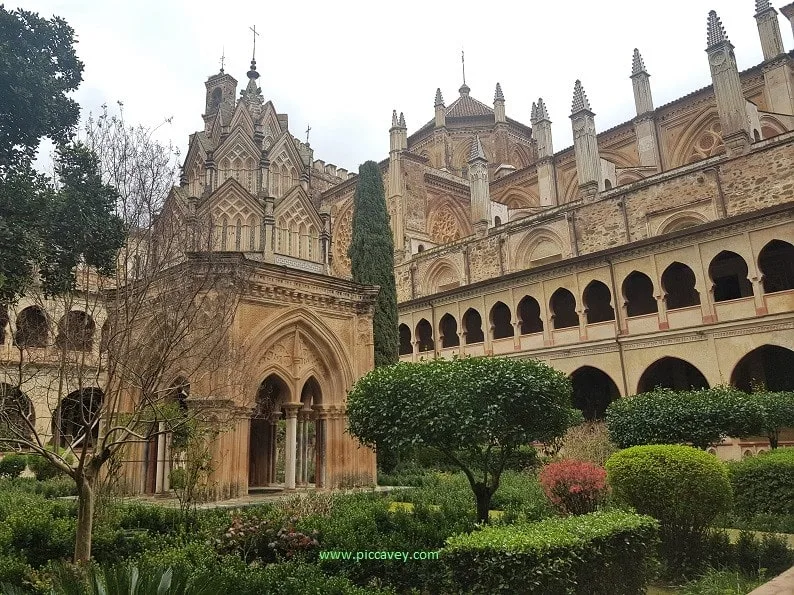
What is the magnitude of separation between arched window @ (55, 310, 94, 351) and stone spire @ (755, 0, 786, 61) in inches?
1208

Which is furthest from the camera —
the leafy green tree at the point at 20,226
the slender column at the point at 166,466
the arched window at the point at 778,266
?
the arched window at the point at 778,266

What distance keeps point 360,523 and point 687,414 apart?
987cm

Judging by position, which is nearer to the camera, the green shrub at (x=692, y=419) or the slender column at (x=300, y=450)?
the green shrub at (x=692, y=419)

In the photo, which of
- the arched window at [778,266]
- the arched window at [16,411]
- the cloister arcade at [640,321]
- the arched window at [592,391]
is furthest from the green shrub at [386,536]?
the arched window at [778,266]

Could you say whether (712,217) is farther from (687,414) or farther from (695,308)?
(687,414)

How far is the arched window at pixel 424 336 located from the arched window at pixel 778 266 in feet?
47.2

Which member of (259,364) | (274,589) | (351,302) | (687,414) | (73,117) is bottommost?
(274,589)

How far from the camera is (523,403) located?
804 cm

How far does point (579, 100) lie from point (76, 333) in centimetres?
2653

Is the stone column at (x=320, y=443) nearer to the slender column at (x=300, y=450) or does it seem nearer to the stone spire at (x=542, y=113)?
the slender column at (x=300, y=450)

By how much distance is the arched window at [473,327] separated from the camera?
91.1 feet

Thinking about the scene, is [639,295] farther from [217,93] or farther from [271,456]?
[217,93]

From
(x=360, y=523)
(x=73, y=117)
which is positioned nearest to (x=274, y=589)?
(x=360, y=523)

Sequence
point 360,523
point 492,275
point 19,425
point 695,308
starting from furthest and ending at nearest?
→ 1. point 492,275
2. point 695,308
3. point 360,523
4. point 19,425
